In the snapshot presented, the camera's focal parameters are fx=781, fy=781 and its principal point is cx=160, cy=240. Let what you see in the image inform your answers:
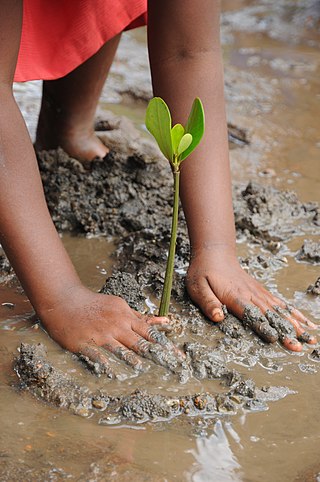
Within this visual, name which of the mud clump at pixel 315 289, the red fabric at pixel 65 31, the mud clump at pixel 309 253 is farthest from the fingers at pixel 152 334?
the red fabric at pixel 65 31

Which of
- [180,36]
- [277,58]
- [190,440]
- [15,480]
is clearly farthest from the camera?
[277,58]

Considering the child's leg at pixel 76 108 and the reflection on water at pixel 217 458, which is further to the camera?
the child's leg at pixel 76 108

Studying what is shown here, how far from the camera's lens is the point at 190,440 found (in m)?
1.45

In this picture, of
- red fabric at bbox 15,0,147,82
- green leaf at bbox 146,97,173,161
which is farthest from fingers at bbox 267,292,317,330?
red fabric at bbox 15,0,147,82

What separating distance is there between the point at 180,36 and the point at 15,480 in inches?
45.7

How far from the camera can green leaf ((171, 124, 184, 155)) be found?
1541mm

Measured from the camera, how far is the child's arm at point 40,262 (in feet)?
5.41

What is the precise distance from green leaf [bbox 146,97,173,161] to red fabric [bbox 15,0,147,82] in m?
0.79

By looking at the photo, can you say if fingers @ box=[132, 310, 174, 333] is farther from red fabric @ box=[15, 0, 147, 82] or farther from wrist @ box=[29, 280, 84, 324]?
red fabric @ box=[15, 0, 147, 82]

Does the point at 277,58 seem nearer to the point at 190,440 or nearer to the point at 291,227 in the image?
the point at 291,227

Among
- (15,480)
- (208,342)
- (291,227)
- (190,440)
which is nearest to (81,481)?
(15,480)

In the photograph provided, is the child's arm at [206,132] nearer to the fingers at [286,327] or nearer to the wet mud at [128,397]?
the fingers at [286,327]

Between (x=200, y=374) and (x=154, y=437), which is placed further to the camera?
(x=200, y=374)

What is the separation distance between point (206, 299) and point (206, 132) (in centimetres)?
44
